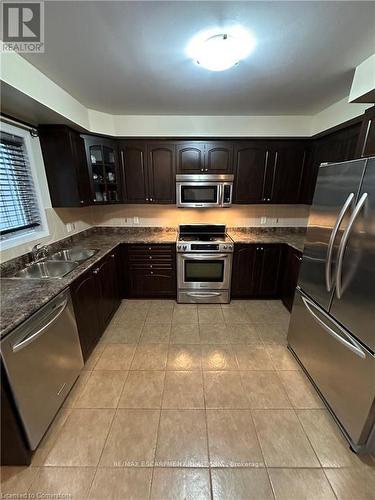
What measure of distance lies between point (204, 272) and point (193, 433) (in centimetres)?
187

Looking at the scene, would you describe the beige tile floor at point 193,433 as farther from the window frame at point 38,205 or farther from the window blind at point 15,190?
the window blind at point 15,190

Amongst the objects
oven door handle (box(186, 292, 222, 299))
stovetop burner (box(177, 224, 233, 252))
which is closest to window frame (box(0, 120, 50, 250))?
stovetop burner (box(177, 224, 233, 252))

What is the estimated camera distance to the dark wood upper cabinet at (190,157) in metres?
2.97

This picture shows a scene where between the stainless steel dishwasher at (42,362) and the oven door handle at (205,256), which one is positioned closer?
the stainless steel dishwasher at (42,362)

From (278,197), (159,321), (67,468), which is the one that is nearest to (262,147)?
(278,197)

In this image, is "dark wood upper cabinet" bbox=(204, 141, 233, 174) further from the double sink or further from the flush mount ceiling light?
Result: the double sink

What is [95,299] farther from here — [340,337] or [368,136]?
[368,136]

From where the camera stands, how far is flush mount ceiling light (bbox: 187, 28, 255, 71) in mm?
1350

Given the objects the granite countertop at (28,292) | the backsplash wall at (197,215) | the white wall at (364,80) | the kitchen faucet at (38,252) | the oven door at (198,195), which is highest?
the white wall at (364,80)

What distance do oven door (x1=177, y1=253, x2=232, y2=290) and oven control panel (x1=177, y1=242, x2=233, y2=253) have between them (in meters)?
0.07

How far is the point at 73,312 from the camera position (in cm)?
180

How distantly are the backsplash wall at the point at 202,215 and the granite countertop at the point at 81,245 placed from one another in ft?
0.39

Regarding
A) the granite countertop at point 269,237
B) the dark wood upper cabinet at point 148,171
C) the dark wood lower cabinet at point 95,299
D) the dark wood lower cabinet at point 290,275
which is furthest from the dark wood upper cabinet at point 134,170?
the dark wood lower cabinet at point 290,275

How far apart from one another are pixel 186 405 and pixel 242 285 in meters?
1.86
